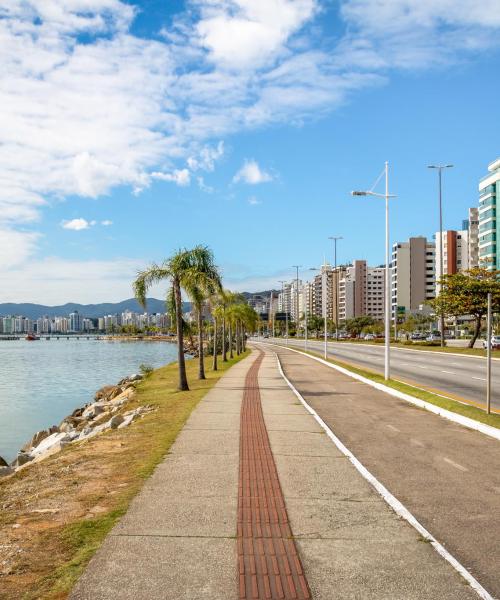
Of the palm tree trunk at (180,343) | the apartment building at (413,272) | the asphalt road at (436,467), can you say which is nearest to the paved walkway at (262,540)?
the asphalt road at (436,467)

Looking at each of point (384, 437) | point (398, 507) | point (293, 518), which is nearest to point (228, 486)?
point (293, 518)

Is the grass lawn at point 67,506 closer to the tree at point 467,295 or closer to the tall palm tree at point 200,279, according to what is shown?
the tall palm tree at point 200,279

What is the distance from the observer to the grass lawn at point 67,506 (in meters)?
6.02

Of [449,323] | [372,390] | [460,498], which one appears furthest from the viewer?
[449,323]

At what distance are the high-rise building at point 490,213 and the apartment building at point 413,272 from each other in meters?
74.4

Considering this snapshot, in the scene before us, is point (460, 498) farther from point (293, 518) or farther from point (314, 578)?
point (314, 578)

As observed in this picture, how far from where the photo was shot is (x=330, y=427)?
1534 cm

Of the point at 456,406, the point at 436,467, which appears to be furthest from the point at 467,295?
the point at 436,467

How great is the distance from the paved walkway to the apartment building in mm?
190892

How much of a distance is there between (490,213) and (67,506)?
394 ft

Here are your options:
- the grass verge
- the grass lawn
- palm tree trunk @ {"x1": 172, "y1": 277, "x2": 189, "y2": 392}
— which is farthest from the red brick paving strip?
palm tree trunk @ {"x1": 172, "y1": 277, "x2": 189, "y2": 392}

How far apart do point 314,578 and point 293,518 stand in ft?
6.18

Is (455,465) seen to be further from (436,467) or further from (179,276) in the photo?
(179,276)

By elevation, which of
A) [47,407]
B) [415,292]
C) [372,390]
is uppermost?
[415,292]
